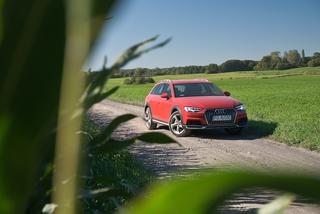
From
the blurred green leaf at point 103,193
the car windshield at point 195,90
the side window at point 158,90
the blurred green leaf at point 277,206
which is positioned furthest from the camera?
the side window at point 158,90

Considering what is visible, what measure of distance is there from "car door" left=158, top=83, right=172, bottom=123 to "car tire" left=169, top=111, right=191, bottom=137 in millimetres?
386

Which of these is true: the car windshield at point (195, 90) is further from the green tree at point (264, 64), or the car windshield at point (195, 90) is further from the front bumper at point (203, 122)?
the green tree at point (264, 64)

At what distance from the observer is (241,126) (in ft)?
43.9

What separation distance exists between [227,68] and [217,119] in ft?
219

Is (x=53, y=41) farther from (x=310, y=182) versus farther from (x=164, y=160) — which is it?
(x=164, y=160)

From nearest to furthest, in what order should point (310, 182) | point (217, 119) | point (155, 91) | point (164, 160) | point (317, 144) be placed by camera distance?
point (310, 182), point (164, 160), point (317, 144), point (217, 119), point (155, 91)

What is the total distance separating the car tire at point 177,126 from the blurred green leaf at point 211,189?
1331 centimetres

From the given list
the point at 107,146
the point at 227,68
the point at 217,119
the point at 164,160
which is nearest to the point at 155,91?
the point at 217,119

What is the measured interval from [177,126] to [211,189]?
1380 centimetres

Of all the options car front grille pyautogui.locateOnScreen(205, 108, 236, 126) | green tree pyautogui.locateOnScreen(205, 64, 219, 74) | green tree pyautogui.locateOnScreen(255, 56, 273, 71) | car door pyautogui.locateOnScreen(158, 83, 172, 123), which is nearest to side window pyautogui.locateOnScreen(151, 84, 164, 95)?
car door pyautogui.locateOnScreen(158, 83, 172, 123)

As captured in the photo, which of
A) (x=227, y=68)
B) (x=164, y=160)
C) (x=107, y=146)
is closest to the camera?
(x=107, y=146)

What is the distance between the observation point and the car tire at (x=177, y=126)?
539 inches

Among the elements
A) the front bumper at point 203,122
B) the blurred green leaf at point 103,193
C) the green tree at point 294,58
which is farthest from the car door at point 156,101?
the green tree at point 294,58

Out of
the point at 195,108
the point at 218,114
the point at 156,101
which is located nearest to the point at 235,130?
the point at 218,114
